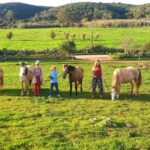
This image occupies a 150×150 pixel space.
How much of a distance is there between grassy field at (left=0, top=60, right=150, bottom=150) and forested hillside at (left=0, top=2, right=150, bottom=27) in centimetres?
10354

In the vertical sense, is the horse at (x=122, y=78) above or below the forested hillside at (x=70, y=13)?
below

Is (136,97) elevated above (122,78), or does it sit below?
below

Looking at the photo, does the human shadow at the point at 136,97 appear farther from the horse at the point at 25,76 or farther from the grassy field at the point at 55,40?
the grassy field at the point at 55,40

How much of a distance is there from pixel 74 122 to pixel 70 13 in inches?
5001

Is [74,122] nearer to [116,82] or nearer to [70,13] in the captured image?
[116,82]

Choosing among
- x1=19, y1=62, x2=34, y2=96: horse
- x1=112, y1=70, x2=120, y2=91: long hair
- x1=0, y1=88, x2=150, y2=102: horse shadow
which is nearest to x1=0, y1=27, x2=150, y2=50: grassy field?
x1=0, y1=88, x2=150, y2=102: horse shadow

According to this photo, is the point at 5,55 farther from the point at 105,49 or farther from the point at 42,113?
the point at 42,113

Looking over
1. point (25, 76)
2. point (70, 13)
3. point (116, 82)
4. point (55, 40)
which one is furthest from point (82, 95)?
point (70, 13)

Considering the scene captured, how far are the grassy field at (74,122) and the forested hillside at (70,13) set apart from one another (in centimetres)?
10354

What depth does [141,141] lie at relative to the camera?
12195mm

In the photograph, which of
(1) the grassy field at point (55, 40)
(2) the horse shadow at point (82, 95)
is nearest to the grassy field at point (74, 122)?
(2) the horse shadow at point (82, 95)

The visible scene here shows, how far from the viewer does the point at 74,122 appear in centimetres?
1408

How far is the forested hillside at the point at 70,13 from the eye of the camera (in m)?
134

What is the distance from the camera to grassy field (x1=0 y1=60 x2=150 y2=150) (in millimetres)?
12062
